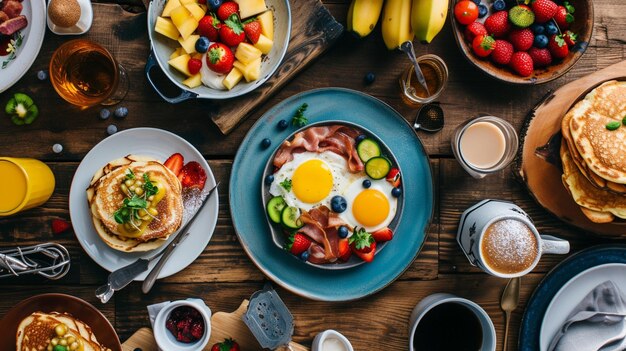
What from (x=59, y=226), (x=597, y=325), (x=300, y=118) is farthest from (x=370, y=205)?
(x=59, y=226)

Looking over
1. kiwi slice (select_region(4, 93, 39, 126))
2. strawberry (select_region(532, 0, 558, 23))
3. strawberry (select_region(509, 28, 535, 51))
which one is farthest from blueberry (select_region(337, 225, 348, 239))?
kiwi slice (select_region(4, 93, 39, 126))

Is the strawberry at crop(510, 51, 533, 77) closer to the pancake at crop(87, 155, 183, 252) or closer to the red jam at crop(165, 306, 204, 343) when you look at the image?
the pancake at crop(87, 155, 183, 252)

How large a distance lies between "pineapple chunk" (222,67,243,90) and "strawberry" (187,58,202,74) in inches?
4.5

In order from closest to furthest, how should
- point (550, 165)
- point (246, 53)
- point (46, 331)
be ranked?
1. point (46, 331)
2. point (246, 53)
3. point (550, 165)

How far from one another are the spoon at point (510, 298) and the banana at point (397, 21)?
1094 millimetres

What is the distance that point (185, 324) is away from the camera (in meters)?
2.13

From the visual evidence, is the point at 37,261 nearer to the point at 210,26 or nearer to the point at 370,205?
the point at 210,26

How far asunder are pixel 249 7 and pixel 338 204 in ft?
2.80

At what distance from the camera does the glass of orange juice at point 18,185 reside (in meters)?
2.05

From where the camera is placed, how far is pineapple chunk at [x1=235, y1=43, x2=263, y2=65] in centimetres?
214

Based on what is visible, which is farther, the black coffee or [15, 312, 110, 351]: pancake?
the black coffee

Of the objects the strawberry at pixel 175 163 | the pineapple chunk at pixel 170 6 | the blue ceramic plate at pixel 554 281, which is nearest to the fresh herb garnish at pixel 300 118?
the strawberry at pixel 175 163

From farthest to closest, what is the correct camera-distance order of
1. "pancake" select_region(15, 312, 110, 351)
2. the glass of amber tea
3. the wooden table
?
the wooden table, the glass of amber tea, "pancake" select_region(15, 312, 110, 351)

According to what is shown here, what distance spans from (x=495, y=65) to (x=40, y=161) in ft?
6.17
